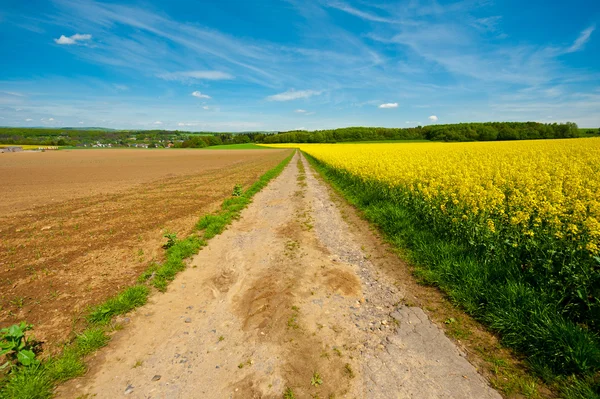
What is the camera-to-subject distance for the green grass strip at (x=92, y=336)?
9.46 ft

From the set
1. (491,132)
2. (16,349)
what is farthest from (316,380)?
(491,132)

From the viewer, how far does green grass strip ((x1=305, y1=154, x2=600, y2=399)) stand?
2828 mm

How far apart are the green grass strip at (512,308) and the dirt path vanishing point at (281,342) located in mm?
803

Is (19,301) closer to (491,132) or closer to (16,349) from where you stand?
(16,349)

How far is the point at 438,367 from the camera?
3.09m

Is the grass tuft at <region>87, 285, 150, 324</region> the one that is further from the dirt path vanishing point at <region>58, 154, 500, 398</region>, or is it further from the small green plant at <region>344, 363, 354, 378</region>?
the small green plant at <region>344, 363, 354, 378</region>

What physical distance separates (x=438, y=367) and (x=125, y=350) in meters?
4.12

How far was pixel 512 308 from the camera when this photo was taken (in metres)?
3.63

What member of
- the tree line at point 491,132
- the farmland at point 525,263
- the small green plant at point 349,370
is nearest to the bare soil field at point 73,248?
the small green plant at point 349,370

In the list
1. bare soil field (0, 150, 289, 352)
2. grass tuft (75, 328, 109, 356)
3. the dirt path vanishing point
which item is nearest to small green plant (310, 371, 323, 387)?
the dirt path vanishing point

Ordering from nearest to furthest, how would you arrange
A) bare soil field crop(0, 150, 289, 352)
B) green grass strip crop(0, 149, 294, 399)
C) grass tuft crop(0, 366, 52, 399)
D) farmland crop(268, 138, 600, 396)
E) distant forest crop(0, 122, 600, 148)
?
grass tuft crop(0, 366, 52, 399), green grass strip crop(0, 149, 294, 399), farmland crop(268, 138, 600, 396), bare soil field crop(0, 150, 289, 352), distant forest crop(0, 122, 600, 148)

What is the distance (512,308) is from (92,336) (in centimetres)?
602

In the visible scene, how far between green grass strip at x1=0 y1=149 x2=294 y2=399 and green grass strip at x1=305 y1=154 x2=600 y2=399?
5417 mm

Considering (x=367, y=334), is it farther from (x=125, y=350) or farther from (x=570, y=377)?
(x=125, y=350)
